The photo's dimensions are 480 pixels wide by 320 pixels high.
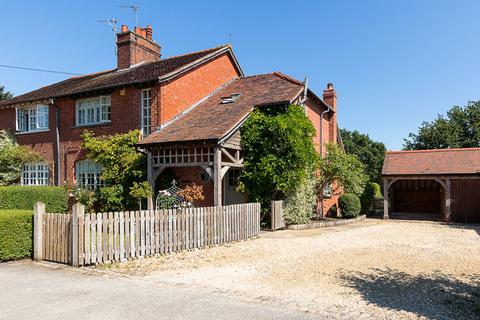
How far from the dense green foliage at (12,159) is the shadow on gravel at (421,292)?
18812mm

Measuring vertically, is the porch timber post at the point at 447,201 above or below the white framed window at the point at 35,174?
below

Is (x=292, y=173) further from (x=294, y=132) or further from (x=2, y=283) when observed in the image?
(x=2, y=283)

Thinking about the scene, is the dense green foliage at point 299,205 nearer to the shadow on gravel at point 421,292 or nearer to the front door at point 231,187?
the front door at point 231,187

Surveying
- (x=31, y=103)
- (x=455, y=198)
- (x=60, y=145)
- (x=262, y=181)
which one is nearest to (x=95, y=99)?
(x=60, y=145)

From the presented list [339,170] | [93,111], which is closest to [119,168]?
[93,111]

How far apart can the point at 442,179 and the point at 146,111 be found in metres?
16.4

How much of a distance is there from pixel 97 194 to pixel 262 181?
7856 millimetres

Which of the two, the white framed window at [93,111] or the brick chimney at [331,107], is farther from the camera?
the brick chimney at [331,107]

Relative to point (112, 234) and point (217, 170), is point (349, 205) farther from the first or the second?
point (112, 234)

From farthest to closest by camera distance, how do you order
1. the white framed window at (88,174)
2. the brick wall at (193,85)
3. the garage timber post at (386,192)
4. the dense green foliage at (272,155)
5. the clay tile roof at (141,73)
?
the garage timber post at (386,192) → the white framed window at (88,174) → the clay tile roof at (141,73) → the brick wall at (193,85) → the dense green foliage at (272,155)

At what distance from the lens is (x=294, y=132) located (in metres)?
16.0

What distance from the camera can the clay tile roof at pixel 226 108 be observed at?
15.2 m

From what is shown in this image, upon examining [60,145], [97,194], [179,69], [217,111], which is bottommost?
[97,194]

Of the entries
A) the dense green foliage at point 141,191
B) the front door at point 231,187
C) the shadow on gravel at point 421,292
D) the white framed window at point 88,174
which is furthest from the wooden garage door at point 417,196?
the shadow on gravel at point 421,292
